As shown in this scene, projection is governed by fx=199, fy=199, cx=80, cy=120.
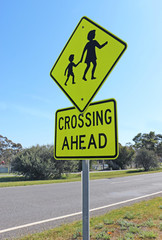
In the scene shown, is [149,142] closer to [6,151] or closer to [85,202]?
[6,151]

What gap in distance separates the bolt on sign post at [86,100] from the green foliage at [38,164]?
19.0m

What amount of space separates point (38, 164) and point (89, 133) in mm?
19305

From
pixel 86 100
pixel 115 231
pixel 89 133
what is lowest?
pixel 115 231

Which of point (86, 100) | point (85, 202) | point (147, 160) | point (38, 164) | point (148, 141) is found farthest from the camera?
point (148, 141)

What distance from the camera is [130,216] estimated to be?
5293 mm

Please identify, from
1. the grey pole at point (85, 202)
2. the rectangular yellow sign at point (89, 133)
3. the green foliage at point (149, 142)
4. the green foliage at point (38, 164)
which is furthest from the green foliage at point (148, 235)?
the green foliage at point (149, 142)

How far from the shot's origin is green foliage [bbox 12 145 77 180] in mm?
20297

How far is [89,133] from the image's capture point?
187cm

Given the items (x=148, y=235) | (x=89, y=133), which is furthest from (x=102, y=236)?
(x=89, y=133)

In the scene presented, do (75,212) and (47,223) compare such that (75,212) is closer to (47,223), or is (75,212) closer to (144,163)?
(47,223)

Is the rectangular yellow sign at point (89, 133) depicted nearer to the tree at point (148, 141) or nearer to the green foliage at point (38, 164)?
the green foliage at point (38, 164)

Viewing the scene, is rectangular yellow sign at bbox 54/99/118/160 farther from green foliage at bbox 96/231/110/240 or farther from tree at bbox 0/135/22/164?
tree at bbox 0/135/22/164

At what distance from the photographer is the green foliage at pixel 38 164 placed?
2030 cm

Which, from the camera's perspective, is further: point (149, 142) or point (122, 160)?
point (149, 142)
